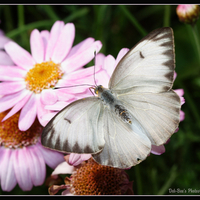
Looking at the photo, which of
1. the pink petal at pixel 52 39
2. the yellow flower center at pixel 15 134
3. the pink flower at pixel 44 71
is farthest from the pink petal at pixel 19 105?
the pink petal at pixel 52 39

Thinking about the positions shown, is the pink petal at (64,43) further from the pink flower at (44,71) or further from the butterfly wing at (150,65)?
the butterfly wing at (150,65)

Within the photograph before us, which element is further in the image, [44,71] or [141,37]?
[141,37]

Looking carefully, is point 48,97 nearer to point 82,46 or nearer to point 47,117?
point 47,117

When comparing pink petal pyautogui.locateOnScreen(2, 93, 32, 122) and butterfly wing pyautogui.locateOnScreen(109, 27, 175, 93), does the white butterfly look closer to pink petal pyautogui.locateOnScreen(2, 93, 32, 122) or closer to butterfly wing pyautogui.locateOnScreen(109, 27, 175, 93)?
butterfly wing pyautogui.locateOnScreen(109, 27, 175, 93)

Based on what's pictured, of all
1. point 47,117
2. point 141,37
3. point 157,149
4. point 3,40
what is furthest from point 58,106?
point 141,37

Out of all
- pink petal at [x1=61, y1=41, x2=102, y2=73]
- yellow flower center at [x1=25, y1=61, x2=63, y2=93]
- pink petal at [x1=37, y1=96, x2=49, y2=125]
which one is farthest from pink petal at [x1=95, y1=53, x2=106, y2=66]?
pink petal at [x1=37, y1=96, x2=49, y2=125]

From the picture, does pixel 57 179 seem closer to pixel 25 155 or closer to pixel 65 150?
pixel 25 155

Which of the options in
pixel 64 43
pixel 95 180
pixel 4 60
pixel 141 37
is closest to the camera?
pixel 95 180
